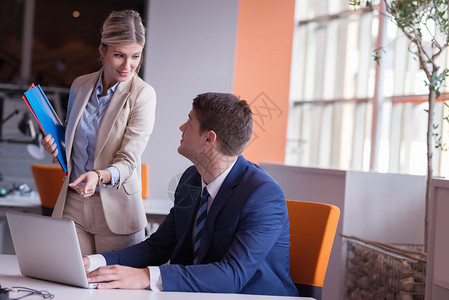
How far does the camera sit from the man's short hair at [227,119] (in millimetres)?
1870

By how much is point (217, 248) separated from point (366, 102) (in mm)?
4580

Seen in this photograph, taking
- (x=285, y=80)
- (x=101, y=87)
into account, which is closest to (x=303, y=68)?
(x=285, y=80)

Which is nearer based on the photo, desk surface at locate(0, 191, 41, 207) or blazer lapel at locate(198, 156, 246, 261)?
blazer lapel at locate(198, 156, 246, 261)

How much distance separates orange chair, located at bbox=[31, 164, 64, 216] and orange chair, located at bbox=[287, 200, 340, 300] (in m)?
2.15

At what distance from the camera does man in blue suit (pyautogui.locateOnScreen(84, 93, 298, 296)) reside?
168cm

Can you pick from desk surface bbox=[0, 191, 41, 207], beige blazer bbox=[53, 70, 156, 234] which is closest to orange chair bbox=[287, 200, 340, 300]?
beige blazer bbox=[53, 70, 156, 234]

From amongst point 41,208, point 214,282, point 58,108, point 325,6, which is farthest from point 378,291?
point 58,108

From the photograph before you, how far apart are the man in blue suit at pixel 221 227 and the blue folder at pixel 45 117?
1.45ft

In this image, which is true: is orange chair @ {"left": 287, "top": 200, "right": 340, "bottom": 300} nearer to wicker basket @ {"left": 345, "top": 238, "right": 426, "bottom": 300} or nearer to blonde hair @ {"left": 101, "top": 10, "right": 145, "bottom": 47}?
blonde hair @ {"left": 101, "top": 10, "right": 145, "bottom": 47}

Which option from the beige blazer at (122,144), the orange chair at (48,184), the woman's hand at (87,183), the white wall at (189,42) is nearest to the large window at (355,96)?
the white wall at (189,42)

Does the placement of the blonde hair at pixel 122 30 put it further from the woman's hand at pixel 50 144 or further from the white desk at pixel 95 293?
the white desk at pixel 95 293

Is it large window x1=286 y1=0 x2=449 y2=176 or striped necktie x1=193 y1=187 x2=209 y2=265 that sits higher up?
large window x1=286 y1=0 x2=449 y2=176

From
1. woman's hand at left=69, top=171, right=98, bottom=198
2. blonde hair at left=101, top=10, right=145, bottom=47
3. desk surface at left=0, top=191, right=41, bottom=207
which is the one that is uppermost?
blonde hair at left=101, top=10, right=145, bottom=47

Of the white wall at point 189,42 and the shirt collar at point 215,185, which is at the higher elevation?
the white wall at point 189,42
